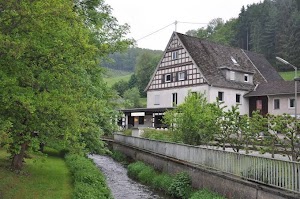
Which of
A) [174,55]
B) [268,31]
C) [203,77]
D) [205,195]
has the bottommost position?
[205,195]

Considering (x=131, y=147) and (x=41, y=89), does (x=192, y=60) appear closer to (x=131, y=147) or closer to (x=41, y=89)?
(x=131, y=147)

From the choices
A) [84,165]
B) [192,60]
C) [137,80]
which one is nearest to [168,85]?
[192,60]

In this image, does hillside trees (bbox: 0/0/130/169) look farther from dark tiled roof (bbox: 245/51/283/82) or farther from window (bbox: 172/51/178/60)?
dark tiled roof (bbox: 245/51/283/82)

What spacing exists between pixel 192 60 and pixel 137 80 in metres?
58.3

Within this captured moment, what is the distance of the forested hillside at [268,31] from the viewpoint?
81312 mm

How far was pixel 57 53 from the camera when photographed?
13.0 metres

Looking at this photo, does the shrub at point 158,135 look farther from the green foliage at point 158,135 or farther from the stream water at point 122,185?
the stream water at point 122,185

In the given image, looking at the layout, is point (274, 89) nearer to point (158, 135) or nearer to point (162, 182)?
point (158, 135)

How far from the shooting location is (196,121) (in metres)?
22.3

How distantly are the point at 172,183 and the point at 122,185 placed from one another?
4.25m

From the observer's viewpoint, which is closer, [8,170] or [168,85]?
[8,170]

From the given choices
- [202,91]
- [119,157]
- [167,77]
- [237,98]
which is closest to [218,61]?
[237,98]

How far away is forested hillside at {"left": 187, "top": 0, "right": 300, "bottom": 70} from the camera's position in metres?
81.3

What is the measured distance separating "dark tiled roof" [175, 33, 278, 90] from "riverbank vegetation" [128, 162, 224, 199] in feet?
66.0
